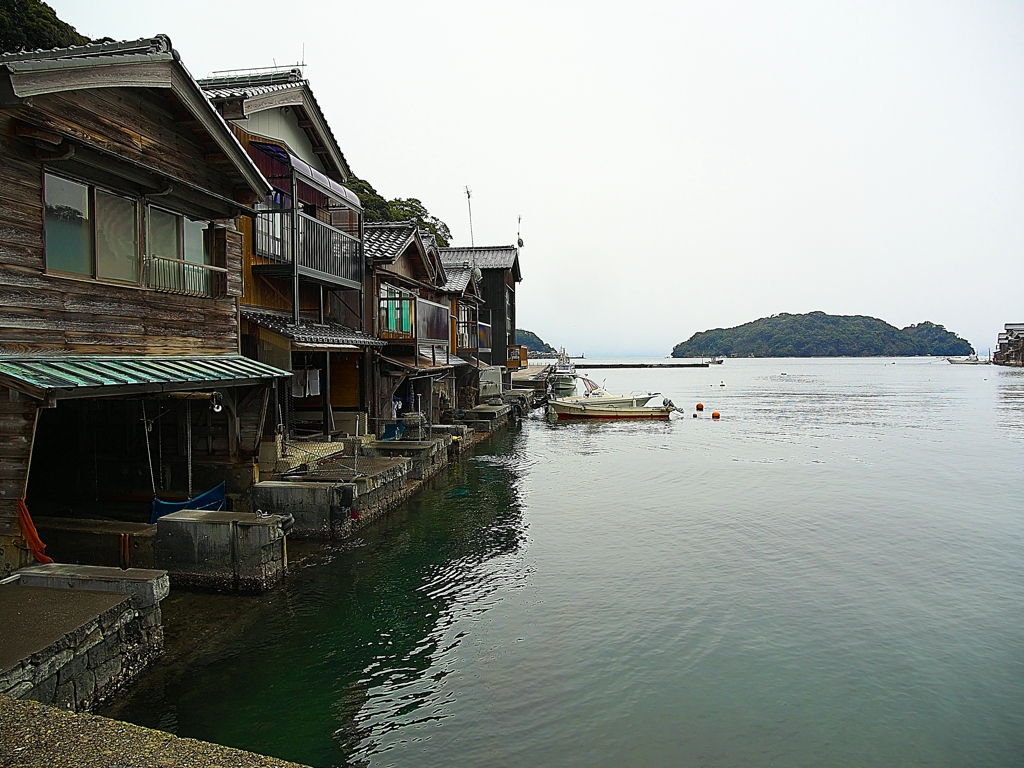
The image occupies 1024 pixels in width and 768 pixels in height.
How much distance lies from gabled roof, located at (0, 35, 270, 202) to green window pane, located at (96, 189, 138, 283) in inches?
66.6

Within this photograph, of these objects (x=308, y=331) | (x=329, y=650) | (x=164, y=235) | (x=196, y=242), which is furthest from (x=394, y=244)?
(x=329, y=650)

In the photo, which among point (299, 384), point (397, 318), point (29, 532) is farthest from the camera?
point (397, 318)

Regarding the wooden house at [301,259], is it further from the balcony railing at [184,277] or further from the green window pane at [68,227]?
the green window pane at [68,227]

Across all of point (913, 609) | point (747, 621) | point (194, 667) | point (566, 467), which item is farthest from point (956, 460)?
point (194, 667)

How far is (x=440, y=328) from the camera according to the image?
2664cm

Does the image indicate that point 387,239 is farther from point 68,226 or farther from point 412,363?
point 68,226

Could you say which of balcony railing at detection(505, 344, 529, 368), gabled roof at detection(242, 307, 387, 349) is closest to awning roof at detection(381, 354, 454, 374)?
gabled roof at detection(242, 307, 387, 349)

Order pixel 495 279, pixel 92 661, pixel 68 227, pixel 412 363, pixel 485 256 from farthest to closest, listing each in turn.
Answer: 1. pixel 485 256
2. pixel 495 279
3. pixel 412 363
4. pixel 68 227
5. pixel 92 661

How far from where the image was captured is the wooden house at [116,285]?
8758 mm

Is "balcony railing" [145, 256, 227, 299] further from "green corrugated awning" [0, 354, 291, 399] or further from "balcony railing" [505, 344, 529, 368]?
"balcony railing" [505, 344, 529, 368]

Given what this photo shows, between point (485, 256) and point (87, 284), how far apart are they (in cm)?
3685

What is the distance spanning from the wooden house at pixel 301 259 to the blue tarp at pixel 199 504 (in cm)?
324

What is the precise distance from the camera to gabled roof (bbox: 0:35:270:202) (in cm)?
846

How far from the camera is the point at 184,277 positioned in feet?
40.6
